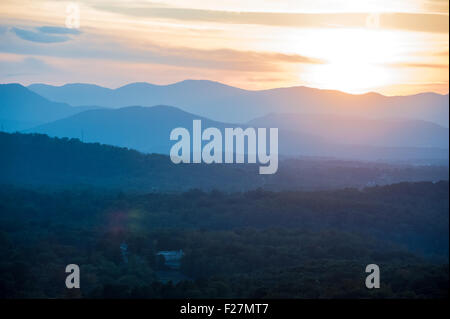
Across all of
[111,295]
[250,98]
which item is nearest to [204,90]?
[250,98]

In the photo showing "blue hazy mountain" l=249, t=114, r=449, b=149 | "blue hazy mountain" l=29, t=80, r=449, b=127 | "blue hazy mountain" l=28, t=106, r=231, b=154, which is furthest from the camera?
"blue hazy mountain" l=29, t=80, r=449, b=127

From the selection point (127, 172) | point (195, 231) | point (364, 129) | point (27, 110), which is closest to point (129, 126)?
point (27, 110)

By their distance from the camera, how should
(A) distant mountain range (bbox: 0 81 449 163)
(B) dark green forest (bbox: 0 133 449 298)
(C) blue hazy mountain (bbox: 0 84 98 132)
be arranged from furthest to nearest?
(A) distant mountain range (bbox: 0 81 449 163), (C) blue hazy mountain (bbox: 0 84 98 132), (B) dark green forest (bbox: 0 133 449 298)

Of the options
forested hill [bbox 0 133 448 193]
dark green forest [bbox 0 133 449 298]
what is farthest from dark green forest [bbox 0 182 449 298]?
forested hill [bbox 0 133 448 193]

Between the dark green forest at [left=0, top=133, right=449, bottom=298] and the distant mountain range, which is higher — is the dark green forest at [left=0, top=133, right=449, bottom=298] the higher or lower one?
the lower one

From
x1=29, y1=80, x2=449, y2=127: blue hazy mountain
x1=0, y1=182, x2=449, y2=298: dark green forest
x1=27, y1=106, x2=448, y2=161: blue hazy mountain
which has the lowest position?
x1=0, y1=182, x2=449, y2=298: dark green forest

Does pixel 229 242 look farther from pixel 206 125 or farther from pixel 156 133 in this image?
pixel 156 133

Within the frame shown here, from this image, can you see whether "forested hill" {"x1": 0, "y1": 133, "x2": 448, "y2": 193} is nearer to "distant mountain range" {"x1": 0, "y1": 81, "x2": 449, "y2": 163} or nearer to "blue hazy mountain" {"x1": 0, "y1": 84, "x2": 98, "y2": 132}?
"blue hazy mountain" {"x1": 0, "y1": 84, "x2": 98, "y2": 132}

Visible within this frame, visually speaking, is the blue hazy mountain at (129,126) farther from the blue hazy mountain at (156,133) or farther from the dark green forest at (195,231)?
the dark green forest at (195,231)
